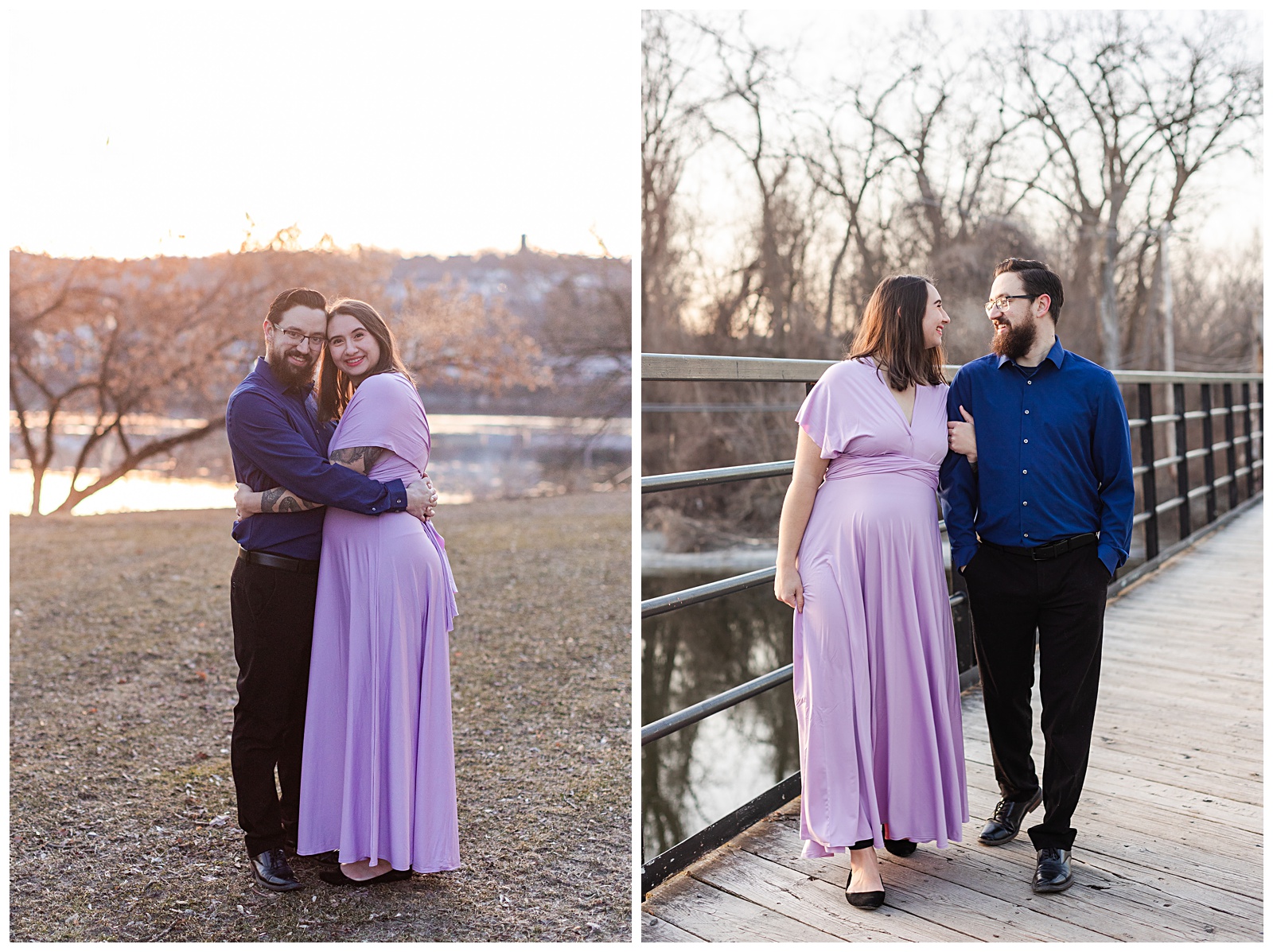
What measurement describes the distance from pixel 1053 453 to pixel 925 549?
38cm

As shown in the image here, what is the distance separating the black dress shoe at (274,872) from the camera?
2721 millimetres

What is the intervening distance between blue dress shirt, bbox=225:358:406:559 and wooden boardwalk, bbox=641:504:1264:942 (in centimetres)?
121

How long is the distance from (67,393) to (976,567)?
10.2m

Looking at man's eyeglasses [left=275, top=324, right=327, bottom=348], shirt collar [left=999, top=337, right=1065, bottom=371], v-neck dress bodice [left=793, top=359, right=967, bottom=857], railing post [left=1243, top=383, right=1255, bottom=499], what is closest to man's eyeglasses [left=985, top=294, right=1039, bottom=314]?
shirt collar [left=999, top=337, right=1065, bottom=371]

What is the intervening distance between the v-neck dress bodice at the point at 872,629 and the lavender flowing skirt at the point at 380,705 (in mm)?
937

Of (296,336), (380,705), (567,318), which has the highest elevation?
(567,318)

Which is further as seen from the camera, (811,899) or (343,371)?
(343,371)

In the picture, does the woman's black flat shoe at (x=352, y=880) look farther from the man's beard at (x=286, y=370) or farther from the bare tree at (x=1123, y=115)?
the bare tree at (x=1123, y=115)

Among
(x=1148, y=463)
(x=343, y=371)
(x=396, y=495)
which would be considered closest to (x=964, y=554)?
(x=396, y=495)

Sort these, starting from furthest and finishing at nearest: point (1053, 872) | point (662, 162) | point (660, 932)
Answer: point (662, 162)
point (1053, 872)
point (660, 932)

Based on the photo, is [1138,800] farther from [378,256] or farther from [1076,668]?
[378,256]

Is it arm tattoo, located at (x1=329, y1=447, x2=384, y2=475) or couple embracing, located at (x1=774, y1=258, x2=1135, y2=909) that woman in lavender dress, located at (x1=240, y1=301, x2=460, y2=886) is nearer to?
arm tattoo, located at (x1=329, y1=447, x2=384, y2=475)

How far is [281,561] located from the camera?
8.83 ft

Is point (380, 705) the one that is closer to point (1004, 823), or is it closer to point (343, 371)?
point (343, 371)
